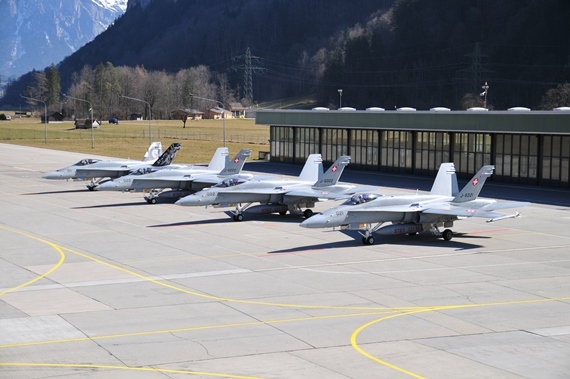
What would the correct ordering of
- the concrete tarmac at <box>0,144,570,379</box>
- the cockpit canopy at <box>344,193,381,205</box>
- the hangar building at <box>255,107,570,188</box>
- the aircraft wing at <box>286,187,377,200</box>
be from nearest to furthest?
the concrete tarmac at <box>0,144,570,379</box>
the cockpit canopy at <box>344,193,381,205</box>
the aircraft wing at <box>286,187,377,200</box>
the hangar building at <box>255,107,570,188</box>

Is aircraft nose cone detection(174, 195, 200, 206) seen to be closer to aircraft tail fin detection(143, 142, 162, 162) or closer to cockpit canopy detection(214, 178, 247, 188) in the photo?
cockpit canopy detection(214, 178, 247, 188)

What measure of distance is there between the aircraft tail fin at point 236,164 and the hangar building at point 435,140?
21462mm

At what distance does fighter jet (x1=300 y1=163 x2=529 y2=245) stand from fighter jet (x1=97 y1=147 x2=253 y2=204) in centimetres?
1739

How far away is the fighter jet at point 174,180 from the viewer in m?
58.4

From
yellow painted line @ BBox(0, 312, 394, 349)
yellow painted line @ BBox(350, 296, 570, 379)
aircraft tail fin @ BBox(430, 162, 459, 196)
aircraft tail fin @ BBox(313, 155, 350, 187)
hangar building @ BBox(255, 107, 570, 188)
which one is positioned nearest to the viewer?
yellow painted line @ BBox(350, 296, 570, 379)

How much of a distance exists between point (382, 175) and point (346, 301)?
164 feet

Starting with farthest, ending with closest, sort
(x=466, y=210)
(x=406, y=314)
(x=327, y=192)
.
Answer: (x=327, y=192)
(x=466, y=210)
(x=406, y=314)

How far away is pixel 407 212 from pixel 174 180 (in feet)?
69.3

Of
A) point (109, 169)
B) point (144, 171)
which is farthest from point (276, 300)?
point (109, 169)

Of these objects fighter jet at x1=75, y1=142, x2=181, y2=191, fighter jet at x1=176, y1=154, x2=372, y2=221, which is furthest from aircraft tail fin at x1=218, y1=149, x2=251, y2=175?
fighter jet at x1=75, y1=142, x2=181, y2=191

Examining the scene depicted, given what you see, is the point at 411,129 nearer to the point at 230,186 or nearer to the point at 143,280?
the point at 230,186

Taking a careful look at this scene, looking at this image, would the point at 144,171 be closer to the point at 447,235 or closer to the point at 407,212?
the point at 407,212

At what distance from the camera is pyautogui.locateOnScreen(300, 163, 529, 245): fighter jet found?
1646 inches

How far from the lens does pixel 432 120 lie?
74.9 meters
